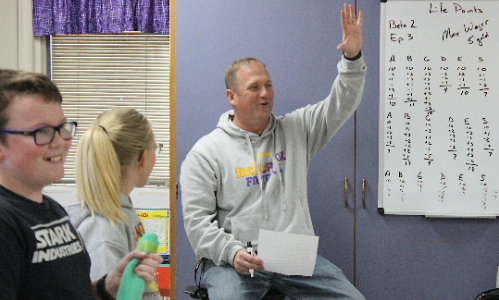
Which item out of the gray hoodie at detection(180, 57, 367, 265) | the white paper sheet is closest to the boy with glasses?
the white paper sheet

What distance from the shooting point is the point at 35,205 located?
3.00 feet

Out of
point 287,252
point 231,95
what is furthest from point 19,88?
point 231,95

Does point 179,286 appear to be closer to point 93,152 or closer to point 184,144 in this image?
point 184,144

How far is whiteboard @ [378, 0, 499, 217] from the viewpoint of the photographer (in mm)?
2283

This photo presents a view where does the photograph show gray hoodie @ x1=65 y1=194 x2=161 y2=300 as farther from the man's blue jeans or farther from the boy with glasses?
the man's blue jeans

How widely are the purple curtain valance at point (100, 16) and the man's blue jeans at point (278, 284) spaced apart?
1.74m

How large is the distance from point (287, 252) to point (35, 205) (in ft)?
3.72

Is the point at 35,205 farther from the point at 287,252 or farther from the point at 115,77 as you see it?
the point at 115,77

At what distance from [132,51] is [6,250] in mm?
2560

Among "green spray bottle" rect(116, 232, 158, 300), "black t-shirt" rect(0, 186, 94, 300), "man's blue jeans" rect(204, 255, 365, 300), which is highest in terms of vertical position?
"black t-shirt" rect(0, 186, 94, 300)

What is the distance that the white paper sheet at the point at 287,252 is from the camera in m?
1.80

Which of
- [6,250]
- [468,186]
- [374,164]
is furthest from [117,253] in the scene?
[468,186]

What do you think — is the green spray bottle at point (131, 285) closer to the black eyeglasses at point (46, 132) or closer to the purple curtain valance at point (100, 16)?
the black eyeglasses at point (46, 132)

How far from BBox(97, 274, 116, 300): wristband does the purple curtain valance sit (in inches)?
84.5
